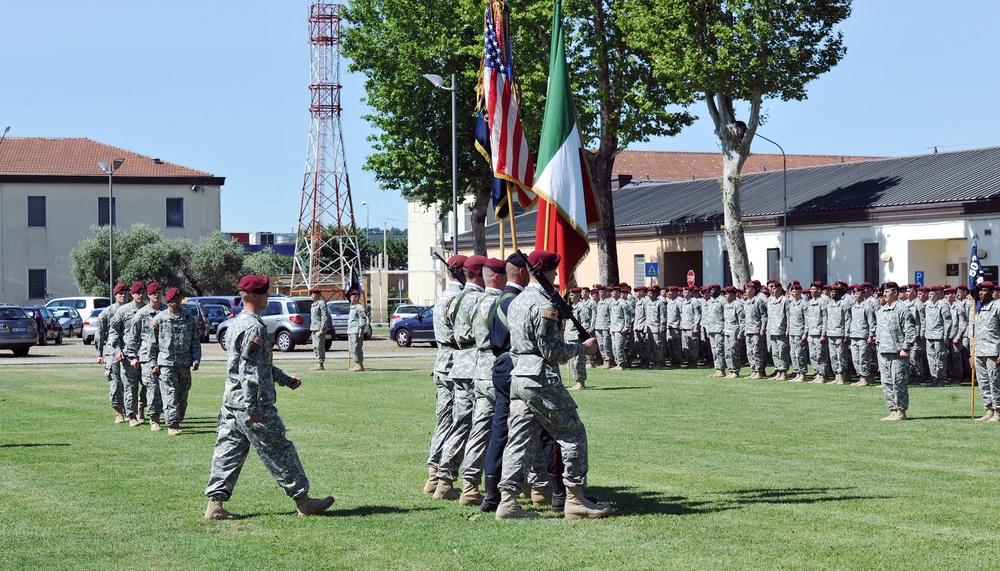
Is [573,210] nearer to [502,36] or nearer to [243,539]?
[502,36]

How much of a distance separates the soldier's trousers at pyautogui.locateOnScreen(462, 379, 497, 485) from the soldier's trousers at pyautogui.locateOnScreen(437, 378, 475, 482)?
0.66 ft

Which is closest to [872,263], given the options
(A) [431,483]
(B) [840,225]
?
(B) [840,225]

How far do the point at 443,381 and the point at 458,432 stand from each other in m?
0.65

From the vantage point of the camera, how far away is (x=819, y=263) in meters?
38.9

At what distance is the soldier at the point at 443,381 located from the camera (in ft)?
35.5

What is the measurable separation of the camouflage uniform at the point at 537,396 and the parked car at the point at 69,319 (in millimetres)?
46977

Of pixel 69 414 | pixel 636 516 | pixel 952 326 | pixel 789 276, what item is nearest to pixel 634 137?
pixel 789 276

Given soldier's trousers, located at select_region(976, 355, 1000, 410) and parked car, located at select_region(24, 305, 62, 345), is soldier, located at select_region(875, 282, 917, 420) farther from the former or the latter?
parked car, located at select_region(24, 305, 62, 345)

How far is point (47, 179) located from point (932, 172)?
49.4m

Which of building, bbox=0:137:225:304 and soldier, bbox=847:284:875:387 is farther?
building, bbox=0:137:225:304

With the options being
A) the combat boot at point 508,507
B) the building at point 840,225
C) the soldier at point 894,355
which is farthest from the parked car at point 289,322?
the combat boot at point 508,507

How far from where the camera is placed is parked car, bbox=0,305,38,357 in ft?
121

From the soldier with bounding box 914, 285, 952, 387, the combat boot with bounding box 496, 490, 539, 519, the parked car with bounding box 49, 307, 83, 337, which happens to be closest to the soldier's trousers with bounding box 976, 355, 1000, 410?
the soldier with bounding box 914, 285, 952, 387

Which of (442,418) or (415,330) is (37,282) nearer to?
(415,330)
